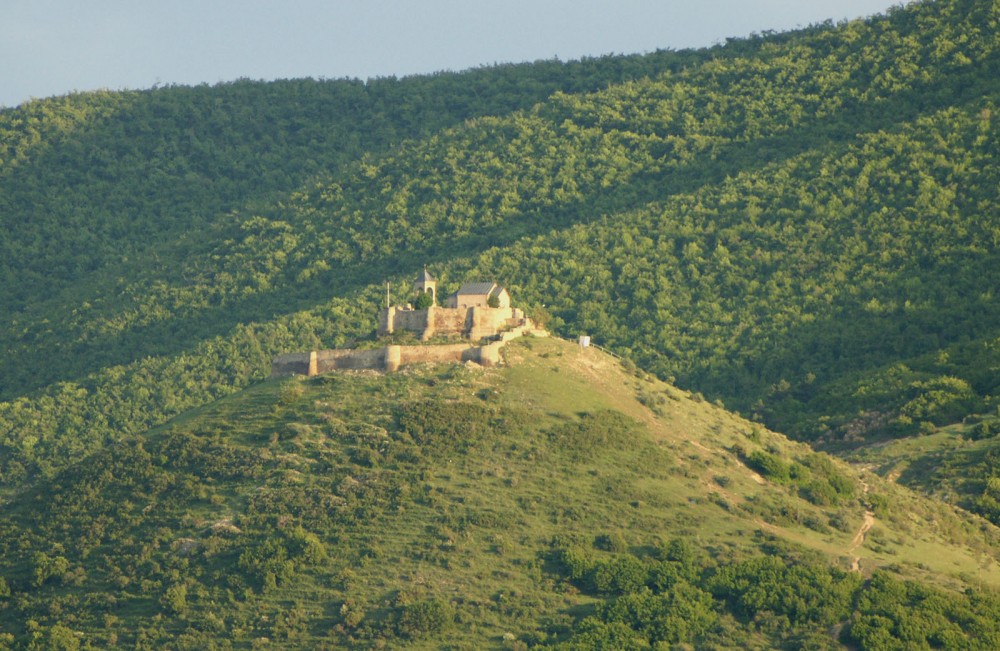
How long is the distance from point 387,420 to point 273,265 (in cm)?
5736

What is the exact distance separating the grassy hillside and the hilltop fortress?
1353mm

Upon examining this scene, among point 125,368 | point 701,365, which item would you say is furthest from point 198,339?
point 701,365

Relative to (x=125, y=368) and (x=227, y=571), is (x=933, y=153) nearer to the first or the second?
(x=125, y=368)

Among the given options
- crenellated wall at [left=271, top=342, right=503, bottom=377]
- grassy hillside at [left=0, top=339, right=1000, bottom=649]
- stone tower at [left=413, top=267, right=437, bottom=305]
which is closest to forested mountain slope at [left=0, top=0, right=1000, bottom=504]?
grassy hillside at [left=0, top=339, right=1000, bottom=649]

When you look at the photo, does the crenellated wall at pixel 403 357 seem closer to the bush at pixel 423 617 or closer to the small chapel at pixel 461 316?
the small chapel at pixel 461 316

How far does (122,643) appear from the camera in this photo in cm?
7250

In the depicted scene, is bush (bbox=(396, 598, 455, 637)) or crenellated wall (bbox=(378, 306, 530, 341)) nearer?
bush (bbox=(396, 598, 455, 637))

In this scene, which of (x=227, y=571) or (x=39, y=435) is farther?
(x=39, y=435)

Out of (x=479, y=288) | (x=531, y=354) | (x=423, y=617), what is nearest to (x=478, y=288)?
(x=479, y=288)

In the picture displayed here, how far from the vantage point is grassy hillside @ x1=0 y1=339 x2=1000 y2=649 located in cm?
7300

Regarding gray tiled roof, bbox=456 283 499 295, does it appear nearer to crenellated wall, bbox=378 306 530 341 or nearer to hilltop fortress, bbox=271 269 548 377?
hilltop fortress, bbox=271 269 548 377

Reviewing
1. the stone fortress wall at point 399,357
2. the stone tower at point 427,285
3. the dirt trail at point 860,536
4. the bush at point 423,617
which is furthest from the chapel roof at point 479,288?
the bush at point 423,617

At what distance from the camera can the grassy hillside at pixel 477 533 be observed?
73.0 m

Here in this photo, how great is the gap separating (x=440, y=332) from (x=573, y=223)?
49880 mm
